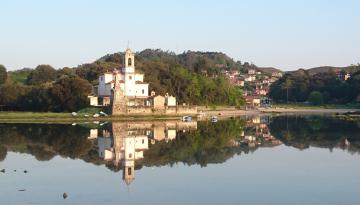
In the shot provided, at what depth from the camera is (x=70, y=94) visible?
74.9 m

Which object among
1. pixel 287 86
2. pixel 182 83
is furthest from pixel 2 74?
pixel 287 86

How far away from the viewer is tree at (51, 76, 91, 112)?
Answer: 2938 inches

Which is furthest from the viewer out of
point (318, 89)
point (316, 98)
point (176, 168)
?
point (318, 89)

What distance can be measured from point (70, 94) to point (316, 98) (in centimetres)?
7124

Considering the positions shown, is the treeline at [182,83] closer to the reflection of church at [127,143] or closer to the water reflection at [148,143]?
the water reflection at [148,143]

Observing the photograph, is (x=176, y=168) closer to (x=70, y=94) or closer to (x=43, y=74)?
(x=70, y=94)

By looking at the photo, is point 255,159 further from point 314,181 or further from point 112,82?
point 112,82

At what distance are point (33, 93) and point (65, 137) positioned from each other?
35.5 metres

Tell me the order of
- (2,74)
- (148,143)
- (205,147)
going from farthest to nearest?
(2,74) → (148,143) → (205,147)

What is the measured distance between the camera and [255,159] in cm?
3391

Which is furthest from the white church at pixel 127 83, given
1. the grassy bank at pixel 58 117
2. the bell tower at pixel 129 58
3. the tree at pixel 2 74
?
the tree at pixel 2 74

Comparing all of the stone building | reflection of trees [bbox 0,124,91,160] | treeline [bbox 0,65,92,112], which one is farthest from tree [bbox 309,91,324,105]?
reflection of trees [bbox 0,124,91,160]

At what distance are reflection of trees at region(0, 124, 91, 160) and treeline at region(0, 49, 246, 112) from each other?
1868 centimetres

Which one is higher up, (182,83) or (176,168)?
(182,83)
